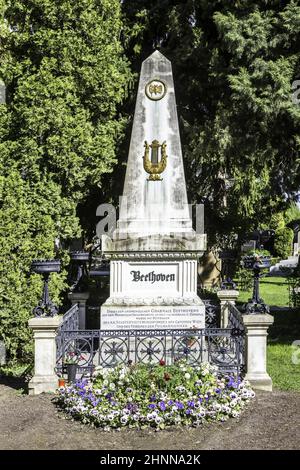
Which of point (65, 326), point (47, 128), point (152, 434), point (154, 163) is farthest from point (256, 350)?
point (47, 128)

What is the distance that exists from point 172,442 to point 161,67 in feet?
25.8

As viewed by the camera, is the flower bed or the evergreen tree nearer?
the flower bed

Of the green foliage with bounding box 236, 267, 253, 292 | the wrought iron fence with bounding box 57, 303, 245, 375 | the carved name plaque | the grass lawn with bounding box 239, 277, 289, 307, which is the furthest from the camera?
the green foliage with bounding box 236, 267, 253, 292

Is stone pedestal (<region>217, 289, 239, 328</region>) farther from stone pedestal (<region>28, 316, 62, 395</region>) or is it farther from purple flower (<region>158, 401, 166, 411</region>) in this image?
purple flower (<region>158, 401, 166, 411</region>)

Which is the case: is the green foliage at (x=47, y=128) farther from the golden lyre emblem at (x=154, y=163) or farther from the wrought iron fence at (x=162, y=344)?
the golden lyre emblem at (x=154, y=163)

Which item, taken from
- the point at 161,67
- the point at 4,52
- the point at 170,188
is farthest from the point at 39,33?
the point at 170,188

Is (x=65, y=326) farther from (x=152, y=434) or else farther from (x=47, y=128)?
(x=47, y=128)

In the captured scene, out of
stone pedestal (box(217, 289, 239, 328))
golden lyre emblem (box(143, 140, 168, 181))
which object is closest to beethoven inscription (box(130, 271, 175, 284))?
golden lyre emblem (box(143, 140, 168, 181))

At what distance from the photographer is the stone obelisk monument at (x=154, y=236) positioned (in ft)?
34.5

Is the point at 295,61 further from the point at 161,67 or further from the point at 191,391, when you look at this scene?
the point at 191,391

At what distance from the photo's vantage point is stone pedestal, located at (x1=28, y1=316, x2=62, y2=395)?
28.0 ft

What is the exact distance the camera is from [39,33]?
527 inches

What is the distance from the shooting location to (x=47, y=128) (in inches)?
504

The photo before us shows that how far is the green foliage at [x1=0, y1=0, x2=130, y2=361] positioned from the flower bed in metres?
4.17
